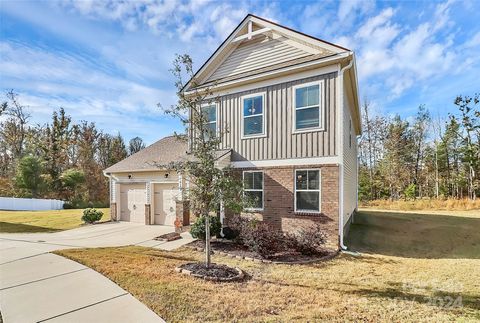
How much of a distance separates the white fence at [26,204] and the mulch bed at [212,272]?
2434 centimetres

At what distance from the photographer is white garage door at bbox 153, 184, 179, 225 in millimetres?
13203

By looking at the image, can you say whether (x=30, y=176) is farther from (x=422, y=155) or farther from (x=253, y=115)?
(x=422, y=155)

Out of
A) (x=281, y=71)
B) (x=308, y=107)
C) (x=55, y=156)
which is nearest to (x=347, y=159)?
(x=308, y=107)

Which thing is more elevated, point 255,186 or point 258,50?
point 258,50

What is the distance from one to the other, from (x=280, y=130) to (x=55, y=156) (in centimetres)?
2711

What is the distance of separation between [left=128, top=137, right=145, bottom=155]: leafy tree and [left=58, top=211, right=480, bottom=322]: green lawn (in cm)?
3141

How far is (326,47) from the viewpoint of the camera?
9352 millimetres

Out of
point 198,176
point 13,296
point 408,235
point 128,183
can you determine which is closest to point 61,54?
point 128,183

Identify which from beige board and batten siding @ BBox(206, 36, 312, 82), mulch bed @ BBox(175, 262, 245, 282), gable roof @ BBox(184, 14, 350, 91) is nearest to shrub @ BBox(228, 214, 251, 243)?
mulch bed @ BBox(175, 262, 245, 282)

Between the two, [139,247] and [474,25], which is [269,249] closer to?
[139,247]

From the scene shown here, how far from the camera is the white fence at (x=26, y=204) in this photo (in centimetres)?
2452

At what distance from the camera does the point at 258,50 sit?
11273mm

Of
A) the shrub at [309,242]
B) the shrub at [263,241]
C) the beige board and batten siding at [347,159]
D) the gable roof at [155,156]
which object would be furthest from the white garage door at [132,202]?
the beige board and batten siding at [347,159]

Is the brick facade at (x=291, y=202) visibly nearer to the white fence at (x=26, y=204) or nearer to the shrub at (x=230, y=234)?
the shrub at (x=230, y=234)
